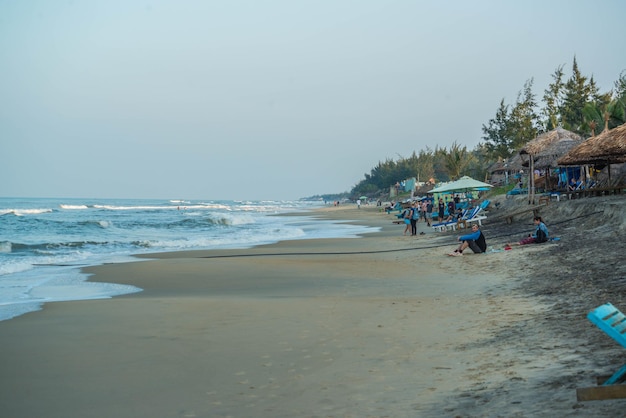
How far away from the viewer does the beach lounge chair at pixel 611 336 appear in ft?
11.3

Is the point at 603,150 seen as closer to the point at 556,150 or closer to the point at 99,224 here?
the point at 556,150

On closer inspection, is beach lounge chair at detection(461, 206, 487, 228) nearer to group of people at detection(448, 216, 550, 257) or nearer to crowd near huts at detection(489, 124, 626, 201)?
crowd near huts at detection(489, 124, 626, 201)

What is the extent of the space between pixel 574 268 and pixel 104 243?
2187 cm

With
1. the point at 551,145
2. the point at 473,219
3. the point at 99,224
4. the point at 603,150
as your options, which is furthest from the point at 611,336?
the point at 99,224

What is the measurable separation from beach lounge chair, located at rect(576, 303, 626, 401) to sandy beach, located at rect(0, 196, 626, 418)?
18cm

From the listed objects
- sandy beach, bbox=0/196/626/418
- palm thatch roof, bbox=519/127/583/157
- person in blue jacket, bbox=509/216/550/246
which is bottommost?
sandy beach, bbox=0/196/626/418

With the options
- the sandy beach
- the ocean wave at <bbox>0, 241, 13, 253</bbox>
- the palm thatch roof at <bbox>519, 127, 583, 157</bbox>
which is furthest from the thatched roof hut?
the ocean wave at <bbox>0, 241, 13, 253</bbox>

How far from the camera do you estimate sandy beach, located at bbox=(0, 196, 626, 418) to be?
4.60 meters

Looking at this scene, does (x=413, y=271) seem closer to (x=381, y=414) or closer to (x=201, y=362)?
(x=201, y=362)

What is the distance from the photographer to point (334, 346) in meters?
6.58

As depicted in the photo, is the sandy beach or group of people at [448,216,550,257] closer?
the sandy beach

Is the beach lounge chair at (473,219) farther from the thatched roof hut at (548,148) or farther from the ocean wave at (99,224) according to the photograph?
the ocean wave at (99,224)

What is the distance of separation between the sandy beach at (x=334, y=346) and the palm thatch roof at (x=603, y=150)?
7479 mm

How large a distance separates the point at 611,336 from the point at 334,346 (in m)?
3.42
